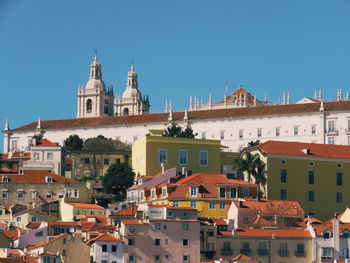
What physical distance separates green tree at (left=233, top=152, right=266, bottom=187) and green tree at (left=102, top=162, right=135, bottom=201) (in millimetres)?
8409

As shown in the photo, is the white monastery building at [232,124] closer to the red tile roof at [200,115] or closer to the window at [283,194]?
the red tile roof at [200,115]

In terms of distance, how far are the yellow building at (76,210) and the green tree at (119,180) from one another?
218 inches

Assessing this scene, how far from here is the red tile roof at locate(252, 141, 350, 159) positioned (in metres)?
79.3

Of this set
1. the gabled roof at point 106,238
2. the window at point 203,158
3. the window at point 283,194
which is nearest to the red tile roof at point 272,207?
the window at point 283,194

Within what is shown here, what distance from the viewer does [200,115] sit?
119438mm

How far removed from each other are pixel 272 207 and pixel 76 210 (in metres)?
13.4

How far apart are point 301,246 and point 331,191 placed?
15.4 metres

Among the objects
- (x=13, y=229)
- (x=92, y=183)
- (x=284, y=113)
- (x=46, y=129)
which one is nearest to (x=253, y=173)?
(x=92, y=183)

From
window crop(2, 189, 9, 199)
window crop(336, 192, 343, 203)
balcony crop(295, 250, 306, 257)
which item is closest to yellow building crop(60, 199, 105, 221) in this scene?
window crop(2, 189, 9, 199)

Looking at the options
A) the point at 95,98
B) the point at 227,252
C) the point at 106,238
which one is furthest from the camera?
the point at 95,98

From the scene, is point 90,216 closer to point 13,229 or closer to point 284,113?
point 13,229

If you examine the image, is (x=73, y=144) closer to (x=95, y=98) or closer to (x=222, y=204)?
(x=222, y=204)

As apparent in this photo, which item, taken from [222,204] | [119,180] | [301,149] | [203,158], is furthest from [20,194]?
[301,149]

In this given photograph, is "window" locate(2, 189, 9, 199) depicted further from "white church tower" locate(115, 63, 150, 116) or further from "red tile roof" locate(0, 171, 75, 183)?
"white church tower" locate(115, 63, 150, 116)
